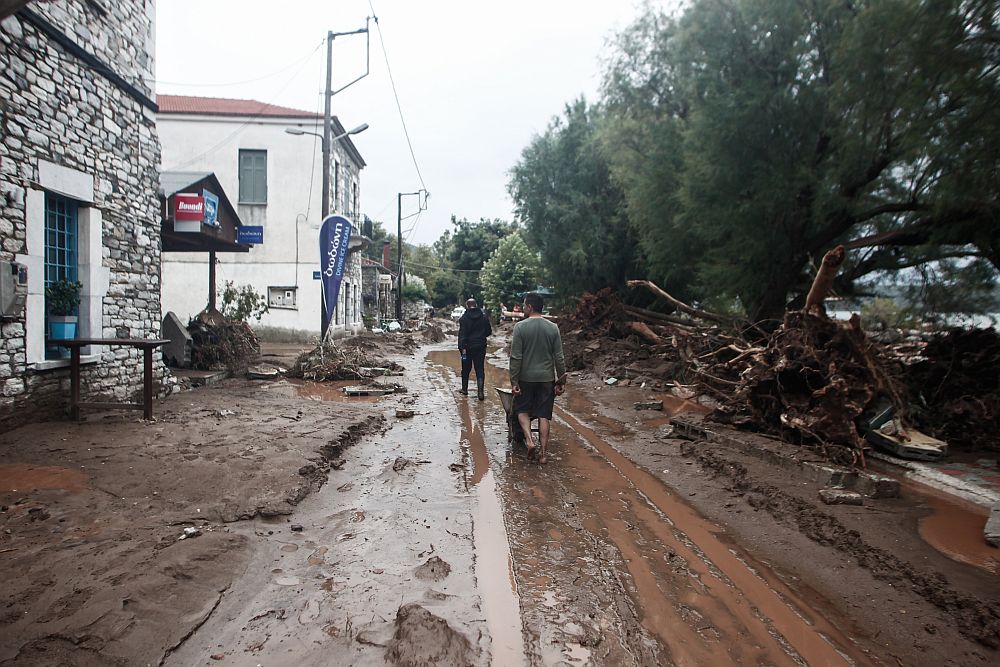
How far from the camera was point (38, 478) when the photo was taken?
17.8 ft

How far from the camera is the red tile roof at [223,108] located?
2495 cm

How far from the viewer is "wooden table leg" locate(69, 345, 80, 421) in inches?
295

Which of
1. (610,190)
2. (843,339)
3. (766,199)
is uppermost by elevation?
(610,190)

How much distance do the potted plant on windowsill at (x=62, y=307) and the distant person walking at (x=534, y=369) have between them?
566 centimetres

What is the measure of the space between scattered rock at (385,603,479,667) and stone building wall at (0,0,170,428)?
601 centimetres

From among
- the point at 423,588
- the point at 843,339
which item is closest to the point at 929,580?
the point at 423,588

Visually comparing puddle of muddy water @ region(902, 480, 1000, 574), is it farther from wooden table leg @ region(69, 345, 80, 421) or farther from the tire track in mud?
wooden table leg @ region(69, 345, 80, 421)

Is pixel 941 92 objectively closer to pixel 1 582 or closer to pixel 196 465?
pixel 196 465

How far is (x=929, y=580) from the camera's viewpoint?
3850 millimetres

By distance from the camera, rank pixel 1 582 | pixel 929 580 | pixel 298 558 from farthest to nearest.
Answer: pixel 298 558, pixel 929 580, pixel 1 582

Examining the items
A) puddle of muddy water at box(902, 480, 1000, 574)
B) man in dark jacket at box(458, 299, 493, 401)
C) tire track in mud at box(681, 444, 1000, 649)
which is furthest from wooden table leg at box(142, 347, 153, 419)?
puddle of muddy water at box(902, 480, 1000, 574)

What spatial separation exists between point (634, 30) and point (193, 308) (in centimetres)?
2017

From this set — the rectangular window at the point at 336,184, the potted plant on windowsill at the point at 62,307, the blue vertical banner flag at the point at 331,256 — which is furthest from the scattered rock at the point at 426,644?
the rectangular window at the point at 336,184

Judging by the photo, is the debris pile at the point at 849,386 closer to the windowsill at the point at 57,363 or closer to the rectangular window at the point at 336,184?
the windowsill at the point at 57,363
